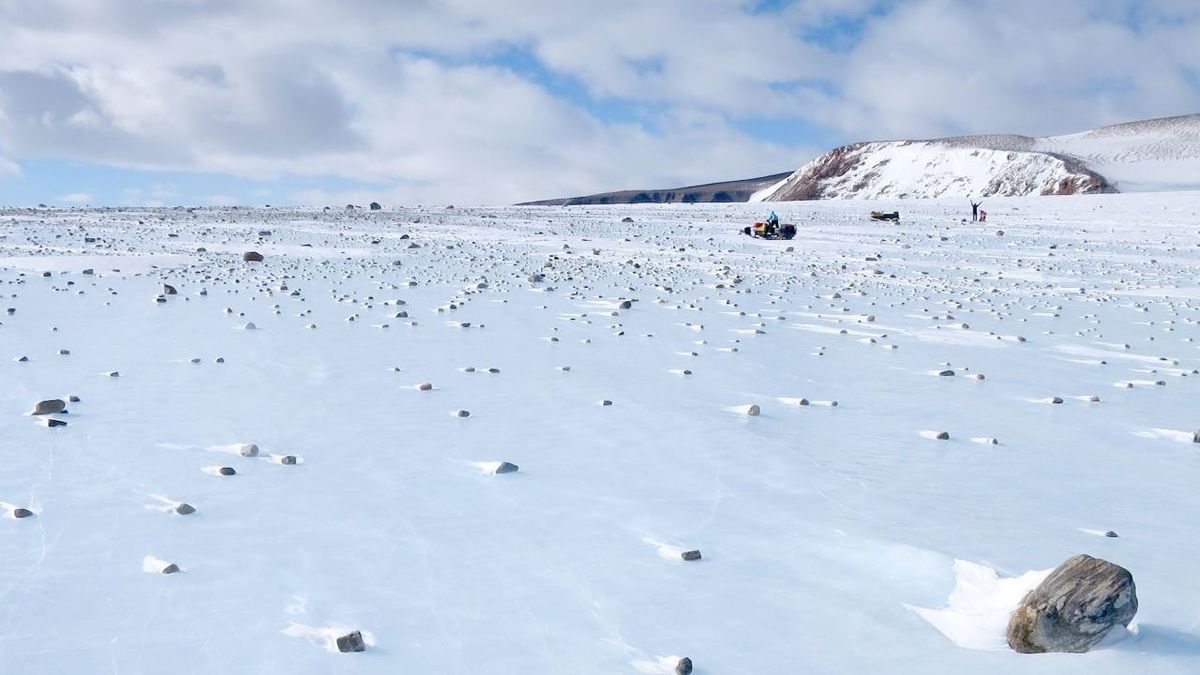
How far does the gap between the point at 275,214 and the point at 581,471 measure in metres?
29.1

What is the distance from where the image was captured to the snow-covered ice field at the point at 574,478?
4434 millimetres

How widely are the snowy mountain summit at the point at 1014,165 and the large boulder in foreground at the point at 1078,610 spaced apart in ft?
276

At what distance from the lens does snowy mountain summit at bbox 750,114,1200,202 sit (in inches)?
3784

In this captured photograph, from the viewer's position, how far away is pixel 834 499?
6.43m

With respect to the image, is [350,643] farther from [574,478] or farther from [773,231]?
[773,231]

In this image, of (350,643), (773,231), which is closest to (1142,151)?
(773,231)

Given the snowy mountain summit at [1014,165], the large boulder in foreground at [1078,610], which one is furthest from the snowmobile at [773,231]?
the snowy mountain summit at [1014,165]

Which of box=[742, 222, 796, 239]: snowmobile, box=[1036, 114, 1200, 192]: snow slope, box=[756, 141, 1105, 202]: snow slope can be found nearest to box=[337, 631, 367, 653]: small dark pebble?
box=[742, 222, 796, 239]: snowmobile

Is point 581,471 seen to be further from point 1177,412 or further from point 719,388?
point 1177,412

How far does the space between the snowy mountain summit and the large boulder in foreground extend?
8417 cm

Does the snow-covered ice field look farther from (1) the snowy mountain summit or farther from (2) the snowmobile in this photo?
(1) the snowy mountain summit

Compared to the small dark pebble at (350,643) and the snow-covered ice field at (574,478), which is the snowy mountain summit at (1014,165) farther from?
the small dark pebble at (350,643)

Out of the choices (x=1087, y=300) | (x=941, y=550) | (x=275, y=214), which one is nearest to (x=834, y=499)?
(x=941, y=550)

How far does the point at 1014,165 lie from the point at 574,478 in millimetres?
120303
